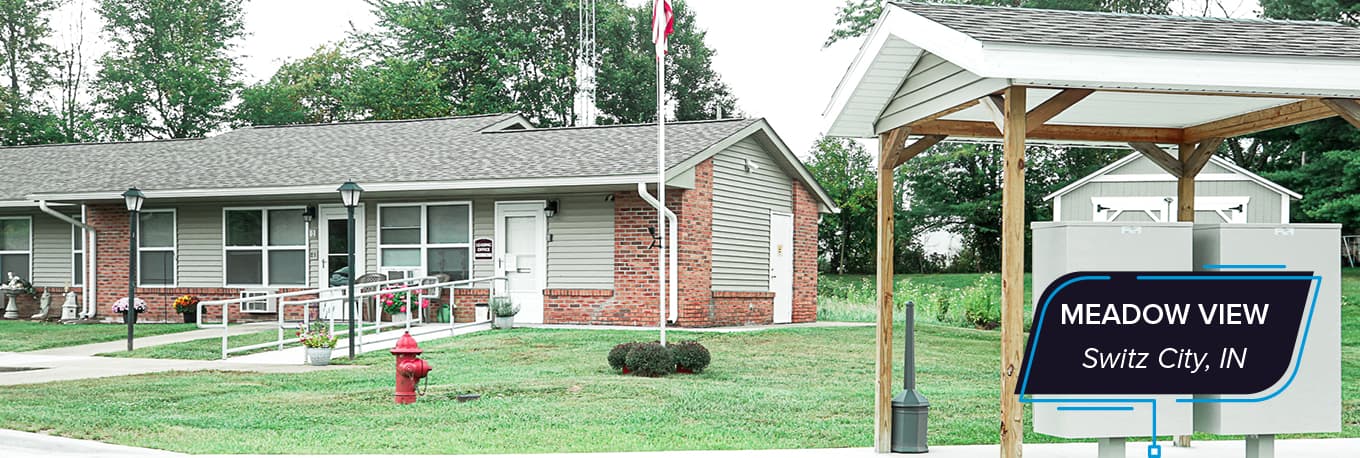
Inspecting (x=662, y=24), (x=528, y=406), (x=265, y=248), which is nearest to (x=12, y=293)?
(x=265, y=248)

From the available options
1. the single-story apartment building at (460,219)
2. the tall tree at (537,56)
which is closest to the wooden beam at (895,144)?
the single-story apartment building at (460,219)

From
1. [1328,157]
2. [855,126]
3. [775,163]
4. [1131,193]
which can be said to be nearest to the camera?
[855,126]

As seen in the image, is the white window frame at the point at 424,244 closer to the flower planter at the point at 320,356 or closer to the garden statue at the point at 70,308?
the flower planter at the point at 320,356

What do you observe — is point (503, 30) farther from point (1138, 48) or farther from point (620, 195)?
point (1138, 48)

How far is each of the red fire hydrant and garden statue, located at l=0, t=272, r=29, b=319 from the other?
51.5 feet

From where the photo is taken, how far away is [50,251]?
22.8 meters

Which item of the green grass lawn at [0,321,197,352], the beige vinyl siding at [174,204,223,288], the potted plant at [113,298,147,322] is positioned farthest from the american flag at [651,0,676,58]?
the potted plant at [113,298,147,322]

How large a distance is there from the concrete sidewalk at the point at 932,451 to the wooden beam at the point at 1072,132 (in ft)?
6.59

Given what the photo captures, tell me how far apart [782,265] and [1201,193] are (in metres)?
8.35

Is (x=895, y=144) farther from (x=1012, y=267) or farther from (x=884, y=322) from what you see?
(x=1012, y=267)

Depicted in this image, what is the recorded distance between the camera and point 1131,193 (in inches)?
933

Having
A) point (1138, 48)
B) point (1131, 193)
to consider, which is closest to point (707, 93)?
point (1131, 193)

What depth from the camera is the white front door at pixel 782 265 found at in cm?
2052

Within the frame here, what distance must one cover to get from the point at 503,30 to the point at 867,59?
121 ft
